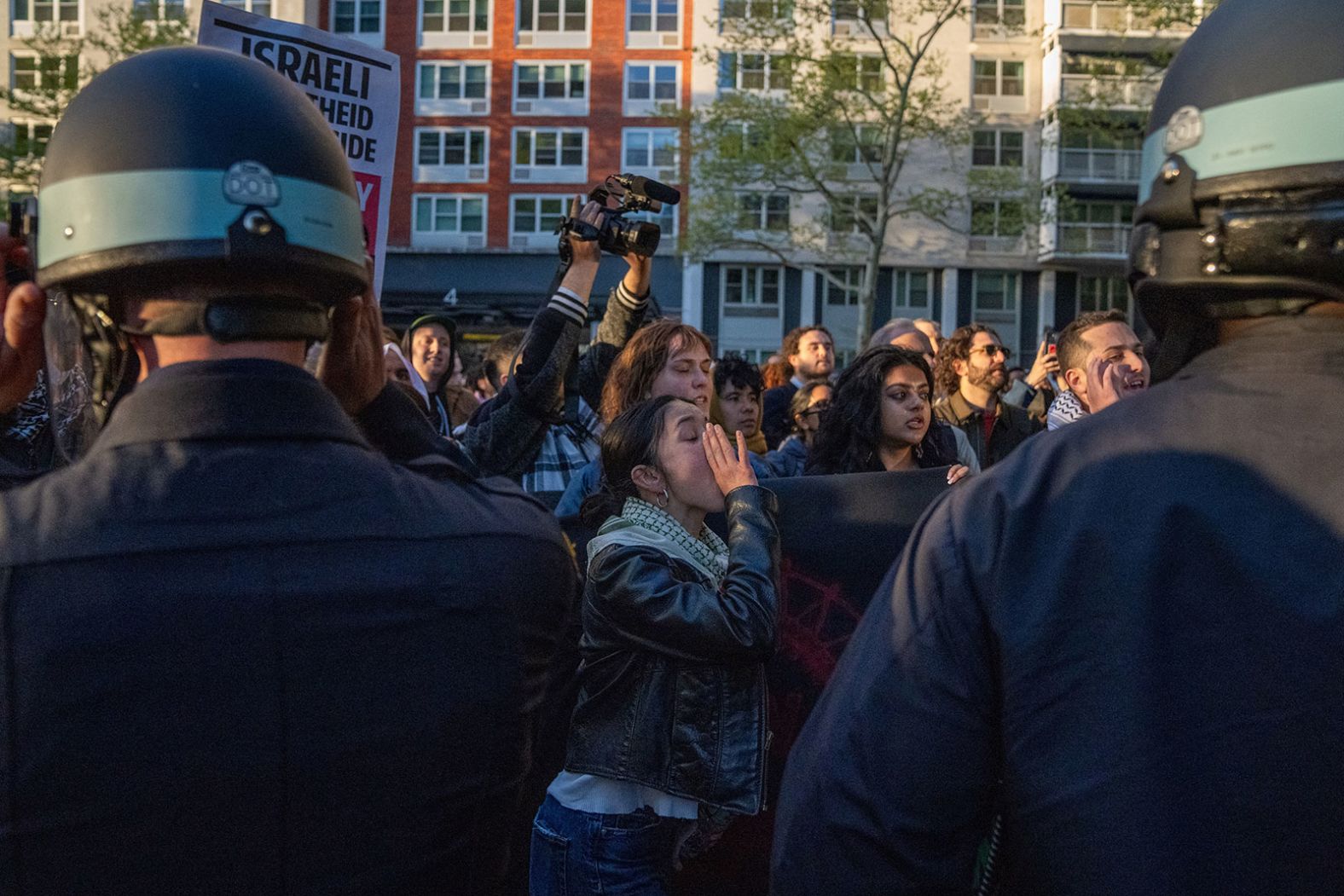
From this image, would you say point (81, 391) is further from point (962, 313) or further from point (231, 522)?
point (962, 313)

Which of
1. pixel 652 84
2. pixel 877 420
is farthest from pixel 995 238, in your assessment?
pixel 877 420

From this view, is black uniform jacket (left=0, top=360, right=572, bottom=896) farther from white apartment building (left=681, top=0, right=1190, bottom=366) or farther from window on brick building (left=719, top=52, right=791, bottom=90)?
white apartment building (left=681, top=0, right=1190, bottom=366)

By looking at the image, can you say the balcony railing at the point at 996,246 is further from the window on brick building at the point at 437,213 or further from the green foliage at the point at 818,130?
the window on brick building at the point at 437,213

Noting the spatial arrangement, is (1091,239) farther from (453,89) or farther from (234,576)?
(234,576)

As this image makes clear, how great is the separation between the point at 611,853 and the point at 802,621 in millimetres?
953

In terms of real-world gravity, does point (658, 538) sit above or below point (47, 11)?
below

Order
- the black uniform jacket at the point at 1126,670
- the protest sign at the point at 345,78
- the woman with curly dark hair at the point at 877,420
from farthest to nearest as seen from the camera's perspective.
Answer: the woman with curly dark hair at the point at 877,420 → the protest sign at the point at 345,78 → the black uniform jacket at the point at 1126,670

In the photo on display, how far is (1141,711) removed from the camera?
1364mm

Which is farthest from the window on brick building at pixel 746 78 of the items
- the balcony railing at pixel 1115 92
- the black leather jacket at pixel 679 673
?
the black leather jacket at pixel 679 673

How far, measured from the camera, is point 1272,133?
1.41 metres

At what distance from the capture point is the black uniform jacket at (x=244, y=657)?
4.49 ft

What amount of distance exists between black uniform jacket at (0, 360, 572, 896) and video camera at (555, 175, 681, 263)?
3149 millimetres

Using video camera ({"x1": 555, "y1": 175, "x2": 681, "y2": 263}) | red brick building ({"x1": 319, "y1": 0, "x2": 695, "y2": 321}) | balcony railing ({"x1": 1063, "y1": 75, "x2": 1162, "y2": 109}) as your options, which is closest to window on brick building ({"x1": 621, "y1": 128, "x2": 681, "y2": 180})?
red brick building ({"x1": 319, "y1": 0, "x2": 695, "y2": 321})

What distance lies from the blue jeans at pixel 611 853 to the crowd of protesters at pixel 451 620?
57.8 inches
